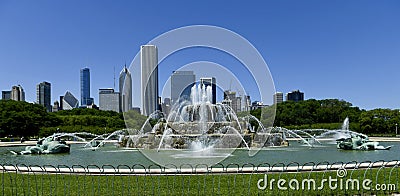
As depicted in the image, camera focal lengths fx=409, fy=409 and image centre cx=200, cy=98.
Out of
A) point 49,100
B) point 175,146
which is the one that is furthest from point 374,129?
point 49,100

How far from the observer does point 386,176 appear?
12.2 meters

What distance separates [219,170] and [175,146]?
44.3 ft

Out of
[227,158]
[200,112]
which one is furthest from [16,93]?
[227,158]

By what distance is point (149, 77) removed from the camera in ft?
78.0

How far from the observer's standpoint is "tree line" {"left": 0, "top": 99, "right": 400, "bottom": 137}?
5603 cm

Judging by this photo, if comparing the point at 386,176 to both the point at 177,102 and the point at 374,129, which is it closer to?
the point at 177,102

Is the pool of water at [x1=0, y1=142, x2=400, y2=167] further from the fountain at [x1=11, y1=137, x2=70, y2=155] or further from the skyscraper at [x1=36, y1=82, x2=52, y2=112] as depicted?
the skyscraper at [x1=36, y1=82, x2=52, y2=112]

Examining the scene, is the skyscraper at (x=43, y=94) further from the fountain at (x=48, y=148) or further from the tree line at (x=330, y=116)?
the fountain at (x=48, y=148)

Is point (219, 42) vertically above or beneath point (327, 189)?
above

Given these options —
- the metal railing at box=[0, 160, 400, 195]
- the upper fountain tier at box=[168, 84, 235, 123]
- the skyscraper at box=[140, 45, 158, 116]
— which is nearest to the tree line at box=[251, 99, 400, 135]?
the upper fountain tier at box=[168, 84, 235, 123]

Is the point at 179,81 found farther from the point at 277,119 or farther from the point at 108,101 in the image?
the point at 108,101

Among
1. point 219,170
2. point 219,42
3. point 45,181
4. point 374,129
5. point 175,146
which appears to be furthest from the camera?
point 374,129

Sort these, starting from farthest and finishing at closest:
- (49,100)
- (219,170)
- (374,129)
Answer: (49,100)
(374,129)
(219,170)

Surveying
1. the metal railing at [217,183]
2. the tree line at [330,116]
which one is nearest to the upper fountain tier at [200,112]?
the metal railing at [217,183]
